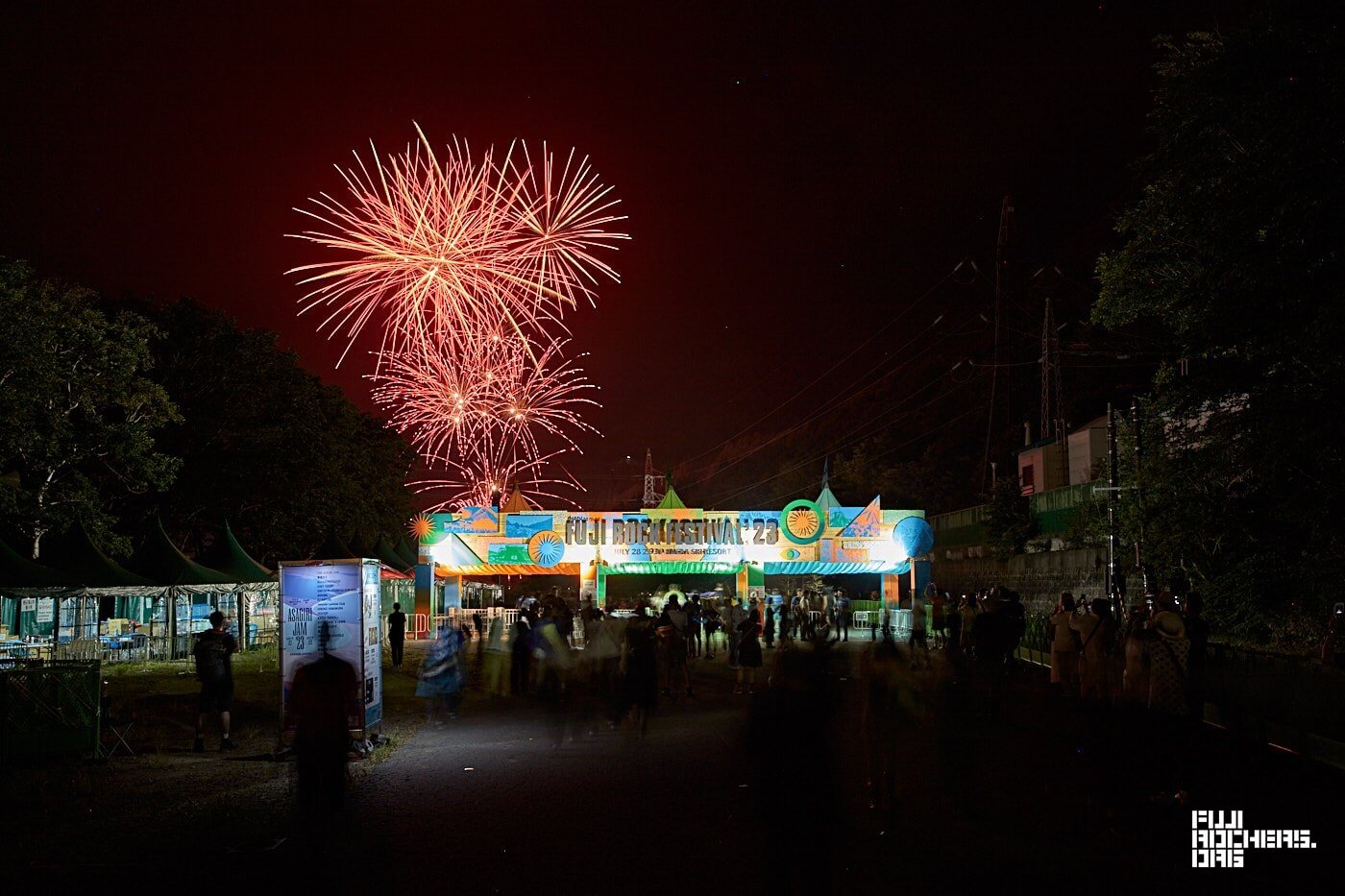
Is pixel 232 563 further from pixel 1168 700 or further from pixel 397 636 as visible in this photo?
pixel 1168 700

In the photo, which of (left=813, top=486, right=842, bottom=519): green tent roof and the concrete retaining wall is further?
(left=813, top=486, right=842, bottom=519): green tent roof

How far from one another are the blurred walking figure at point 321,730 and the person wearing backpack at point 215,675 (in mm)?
4986

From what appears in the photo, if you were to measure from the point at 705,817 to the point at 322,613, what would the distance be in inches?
231

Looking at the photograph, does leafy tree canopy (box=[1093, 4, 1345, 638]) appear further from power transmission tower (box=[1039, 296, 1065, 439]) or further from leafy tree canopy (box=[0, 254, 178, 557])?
leafy tree canopy (box=[0, 254, 178, 557])

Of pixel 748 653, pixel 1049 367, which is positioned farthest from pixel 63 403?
pixel 1049 367

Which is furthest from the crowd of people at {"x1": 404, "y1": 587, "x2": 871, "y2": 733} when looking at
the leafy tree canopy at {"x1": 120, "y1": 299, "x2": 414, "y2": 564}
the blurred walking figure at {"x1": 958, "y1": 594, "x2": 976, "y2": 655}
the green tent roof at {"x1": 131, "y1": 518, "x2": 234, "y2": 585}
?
the leafy tree canopy at {"x1": 120, "y1": 299, "x2": 414, "y2": 564}

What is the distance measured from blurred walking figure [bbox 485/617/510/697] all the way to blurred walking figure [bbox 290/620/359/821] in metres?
10.4

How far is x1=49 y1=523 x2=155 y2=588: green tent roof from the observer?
73.5ft

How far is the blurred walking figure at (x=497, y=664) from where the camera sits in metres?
19.5

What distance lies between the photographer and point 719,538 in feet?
→ 133

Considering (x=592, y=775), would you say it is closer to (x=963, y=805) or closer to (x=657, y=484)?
(x=963, y=805)

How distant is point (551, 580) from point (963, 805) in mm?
75704

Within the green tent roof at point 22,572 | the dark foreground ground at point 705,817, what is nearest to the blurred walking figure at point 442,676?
the dark foreground ground at point 705,817

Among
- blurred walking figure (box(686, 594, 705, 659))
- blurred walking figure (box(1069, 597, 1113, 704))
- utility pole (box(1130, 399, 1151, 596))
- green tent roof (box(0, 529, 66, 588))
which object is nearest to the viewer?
blurred walking figure (box(1069, 597, 1113, 704))
